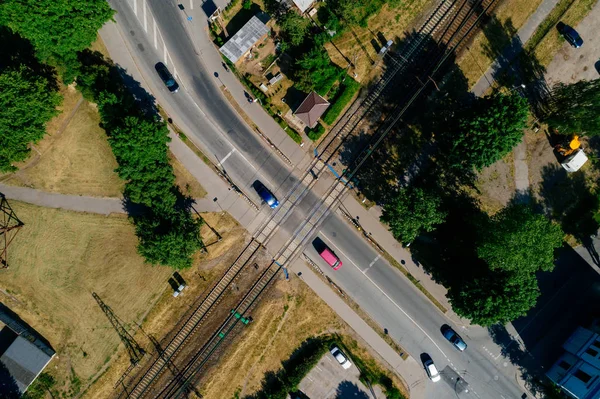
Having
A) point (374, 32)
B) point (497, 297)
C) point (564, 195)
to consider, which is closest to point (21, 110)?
point (374, 32)

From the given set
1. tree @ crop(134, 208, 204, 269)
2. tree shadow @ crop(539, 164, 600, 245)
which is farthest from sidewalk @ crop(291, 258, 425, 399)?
tree shadow @ crop(539, 164, 600, 245)

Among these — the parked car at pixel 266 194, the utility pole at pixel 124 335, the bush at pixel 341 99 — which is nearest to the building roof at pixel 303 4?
the bush at pixel 341 99

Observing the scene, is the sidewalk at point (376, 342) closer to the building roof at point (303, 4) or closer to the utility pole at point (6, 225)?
the building roof at point (303, 4)

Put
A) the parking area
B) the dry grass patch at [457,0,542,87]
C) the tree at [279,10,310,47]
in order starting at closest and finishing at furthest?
the tree at [279,10,310,47] → the dry grass patch at [457,0,542,87] → the parking area

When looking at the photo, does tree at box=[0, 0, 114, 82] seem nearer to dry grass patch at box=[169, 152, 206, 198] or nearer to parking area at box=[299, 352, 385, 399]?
dry grass patch at box=[169, 152, 206, 198]

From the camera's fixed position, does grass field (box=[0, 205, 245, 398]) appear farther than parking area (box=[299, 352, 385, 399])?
No

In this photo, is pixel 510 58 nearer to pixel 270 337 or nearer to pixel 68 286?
pixel 270 337

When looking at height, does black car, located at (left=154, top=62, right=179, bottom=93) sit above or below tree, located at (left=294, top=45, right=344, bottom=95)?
below
